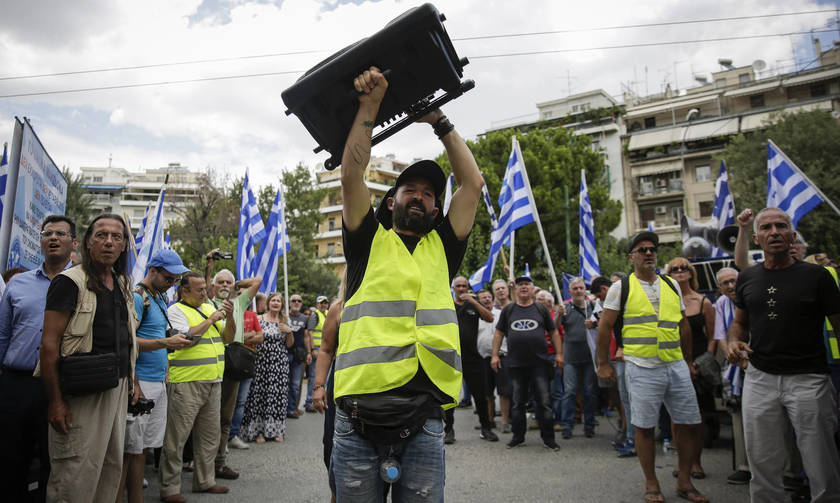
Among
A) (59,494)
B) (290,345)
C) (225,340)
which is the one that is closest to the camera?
A: (59,494)

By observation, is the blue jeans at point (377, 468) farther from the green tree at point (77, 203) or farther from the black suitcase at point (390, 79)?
the green tree at point (77, 203)

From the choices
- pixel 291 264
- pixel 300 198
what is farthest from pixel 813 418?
pixel 300 198

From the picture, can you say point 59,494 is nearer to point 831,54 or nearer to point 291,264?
point 291,264

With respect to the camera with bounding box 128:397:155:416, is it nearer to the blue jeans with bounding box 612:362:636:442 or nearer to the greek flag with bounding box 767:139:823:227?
the blue jeans with bounding box 612:362:636:442

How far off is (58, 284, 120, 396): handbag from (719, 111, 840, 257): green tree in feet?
92.1

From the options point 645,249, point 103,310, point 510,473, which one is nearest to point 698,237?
point 645,249

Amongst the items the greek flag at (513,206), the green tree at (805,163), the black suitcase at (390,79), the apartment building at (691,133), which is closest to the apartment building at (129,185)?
the apartment building at (691,133)

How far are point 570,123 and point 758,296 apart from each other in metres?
44.1

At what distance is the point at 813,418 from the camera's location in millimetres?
3592

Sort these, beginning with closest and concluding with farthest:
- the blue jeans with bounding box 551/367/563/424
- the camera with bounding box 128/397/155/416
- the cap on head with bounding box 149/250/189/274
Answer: the camera with bounding box 128/397/155/416 < the cap on head with bounding box 149/250/189/274 < the blue jeans with bounding box 551/367/563/424

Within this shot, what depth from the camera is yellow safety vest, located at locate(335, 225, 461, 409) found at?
7.13ft

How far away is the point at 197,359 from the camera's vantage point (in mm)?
5336

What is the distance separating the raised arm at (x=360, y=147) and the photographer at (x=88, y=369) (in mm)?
2005

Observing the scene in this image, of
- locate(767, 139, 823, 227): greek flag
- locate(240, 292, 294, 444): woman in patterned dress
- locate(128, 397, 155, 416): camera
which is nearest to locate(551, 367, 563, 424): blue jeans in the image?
locate(767, 139, 823, 227): greek flag
